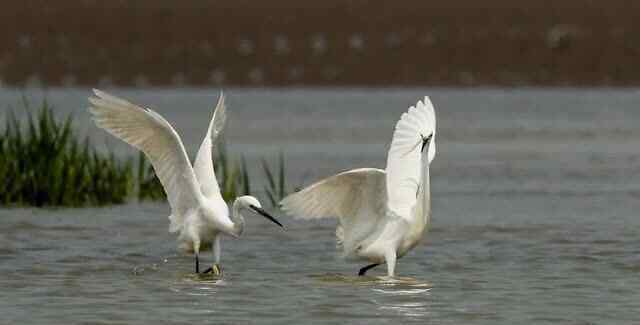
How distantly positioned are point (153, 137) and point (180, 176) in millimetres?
381

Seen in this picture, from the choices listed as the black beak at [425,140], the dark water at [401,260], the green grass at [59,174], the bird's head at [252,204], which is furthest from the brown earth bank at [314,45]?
the black beak at [425,140]

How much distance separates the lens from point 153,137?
13.4m

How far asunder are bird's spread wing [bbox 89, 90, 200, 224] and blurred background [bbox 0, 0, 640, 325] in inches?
27.7

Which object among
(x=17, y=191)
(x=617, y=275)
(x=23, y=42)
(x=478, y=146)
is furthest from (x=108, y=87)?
(x=617, y=275)

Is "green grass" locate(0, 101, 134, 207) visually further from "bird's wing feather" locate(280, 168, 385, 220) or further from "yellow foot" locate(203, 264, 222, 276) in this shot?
"bird's wing feather" locate(280, 168, 385, 220)

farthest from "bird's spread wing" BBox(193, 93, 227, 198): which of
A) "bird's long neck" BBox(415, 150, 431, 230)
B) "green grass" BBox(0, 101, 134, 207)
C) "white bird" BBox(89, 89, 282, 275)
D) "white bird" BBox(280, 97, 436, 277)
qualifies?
"green grass" BBox(0, 101, 134, 207)

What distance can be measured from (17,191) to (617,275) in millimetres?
6856

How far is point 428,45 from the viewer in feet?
222

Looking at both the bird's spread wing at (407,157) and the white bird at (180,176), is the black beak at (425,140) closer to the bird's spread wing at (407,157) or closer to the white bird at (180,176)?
the bird's spread wing at (407,157)

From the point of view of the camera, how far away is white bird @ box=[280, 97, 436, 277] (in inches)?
502

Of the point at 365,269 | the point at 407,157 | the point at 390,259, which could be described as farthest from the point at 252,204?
the point at 407,157

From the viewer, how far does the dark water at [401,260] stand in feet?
38.8

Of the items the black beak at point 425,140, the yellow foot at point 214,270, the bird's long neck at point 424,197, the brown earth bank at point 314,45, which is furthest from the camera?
the brown earth bank at point 314,45

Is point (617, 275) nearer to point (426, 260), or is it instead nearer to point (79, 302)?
point (426, 260)
